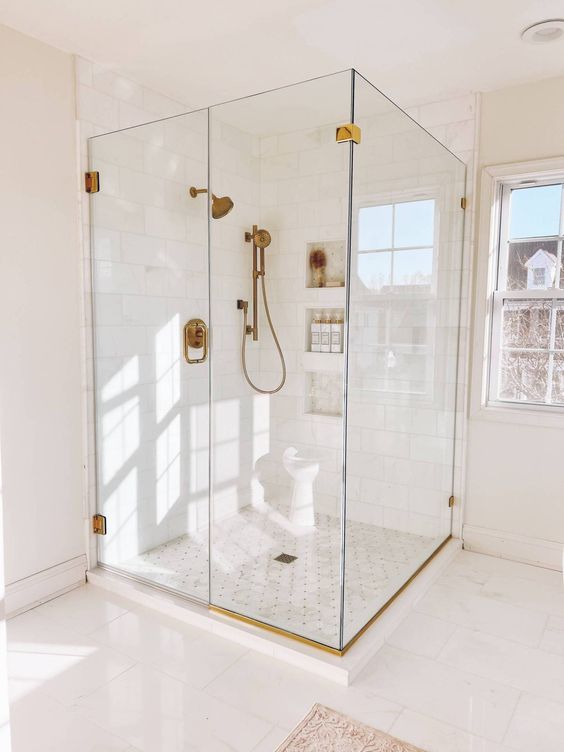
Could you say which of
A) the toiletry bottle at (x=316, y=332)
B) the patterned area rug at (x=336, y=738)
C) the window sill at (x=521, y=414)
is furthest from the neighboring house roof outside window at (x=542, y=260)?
the patterned area rug at (x=336, y=738)

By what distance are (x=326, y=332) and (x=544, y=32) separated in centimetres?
160

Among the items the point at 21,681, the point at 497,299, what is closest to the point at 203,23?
the point at 497,299

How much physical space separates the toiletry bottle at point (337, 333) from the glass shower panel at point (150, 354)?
0.73 meters

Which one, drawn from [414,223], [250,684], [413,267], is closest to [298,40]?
[414,223]

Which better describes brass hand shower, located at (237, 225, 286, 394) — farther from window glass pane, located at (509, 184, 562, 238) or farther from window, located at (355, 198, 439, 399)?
window glass pane, located at (509, 184, 562, 238)

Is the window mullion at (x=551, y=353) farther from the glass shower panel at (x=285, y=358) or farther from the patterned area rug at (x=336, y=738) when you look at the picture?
the patterned area rug at (x=336, y=738)

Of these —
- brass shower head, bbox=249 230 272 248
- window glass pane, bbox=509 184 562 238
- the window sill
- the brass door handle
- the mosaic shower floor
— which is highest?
window glass pane, bbox=509 184 562 238

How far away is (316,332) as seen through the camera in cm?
211

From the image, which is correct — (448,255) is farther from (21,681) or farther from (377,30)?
(21,681)

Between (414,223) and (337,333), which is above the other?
(414,223)

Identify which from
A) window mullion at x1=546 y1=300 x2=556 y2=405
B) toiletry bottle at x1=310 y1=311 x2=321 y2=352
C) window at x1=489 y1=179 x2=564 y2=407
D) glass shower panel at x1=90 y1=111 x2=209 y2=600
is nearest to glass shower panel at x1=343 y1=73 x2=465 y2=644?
toiletry bottle at x1=310 y1=311 x2=321 y2=352

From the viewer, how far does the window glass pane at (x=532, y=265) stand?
2.98 m

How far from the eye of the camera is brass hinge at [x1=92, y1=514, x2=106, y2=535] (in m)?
2.82

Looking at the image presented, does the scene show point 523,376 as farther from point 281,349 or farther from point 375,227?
point 281,349
